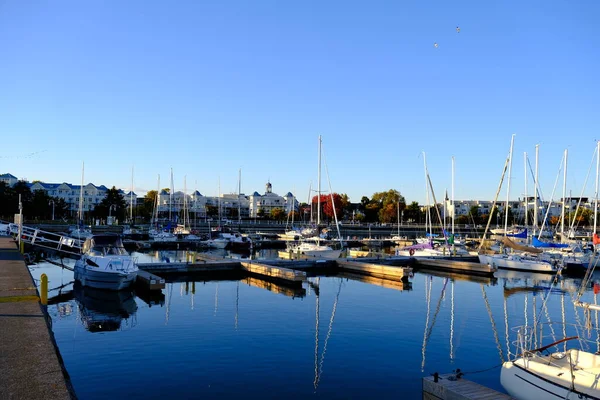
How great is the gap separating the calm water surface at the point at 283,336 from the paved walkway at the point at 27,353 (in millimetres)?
1979

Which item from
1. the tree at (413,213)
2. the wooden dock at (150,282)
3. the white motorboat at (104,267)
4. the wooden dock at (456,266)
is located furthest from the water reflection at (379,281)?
the tree at (413,213)

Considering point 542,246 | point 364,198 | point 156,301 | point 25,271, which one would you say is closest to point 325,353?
point 156,301

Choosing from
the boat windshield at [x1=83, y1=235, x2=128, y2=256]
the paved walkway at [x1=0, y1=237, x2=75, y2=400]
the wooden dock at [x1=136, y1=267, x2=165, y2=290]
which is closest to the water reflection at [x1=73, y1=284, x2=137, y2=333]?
the wooden dock at [x1=136, y1=267, x2=165, y2=290]

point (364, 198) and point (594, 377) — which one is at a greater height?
point (364, 198)

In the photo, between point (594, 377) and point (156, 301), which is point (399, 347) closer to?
point (594, 377)

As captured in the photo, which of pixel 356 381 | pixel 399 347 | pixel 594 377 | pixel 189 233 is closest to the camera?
pixel 594 377

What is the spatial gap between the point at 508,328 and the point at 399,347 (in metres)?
6.79

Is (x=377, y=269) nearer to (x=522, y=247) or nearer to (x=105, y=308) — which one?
(x=522, y=247)

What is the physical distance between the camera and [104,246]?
32.2m

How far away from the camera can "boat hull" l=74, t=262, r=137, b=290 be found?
29.8 meters

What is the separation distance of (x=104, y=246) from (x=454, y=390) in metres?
26.0

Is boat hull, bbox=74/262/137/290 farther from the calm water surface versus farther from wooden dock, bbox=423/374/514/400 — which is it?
wooden dock, bbox=423/374/514/400

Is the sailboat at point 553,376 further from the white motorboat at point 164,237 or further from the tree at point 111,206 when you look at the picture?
the tree at point 111,206

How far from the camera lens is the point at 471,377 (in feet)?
52.7
